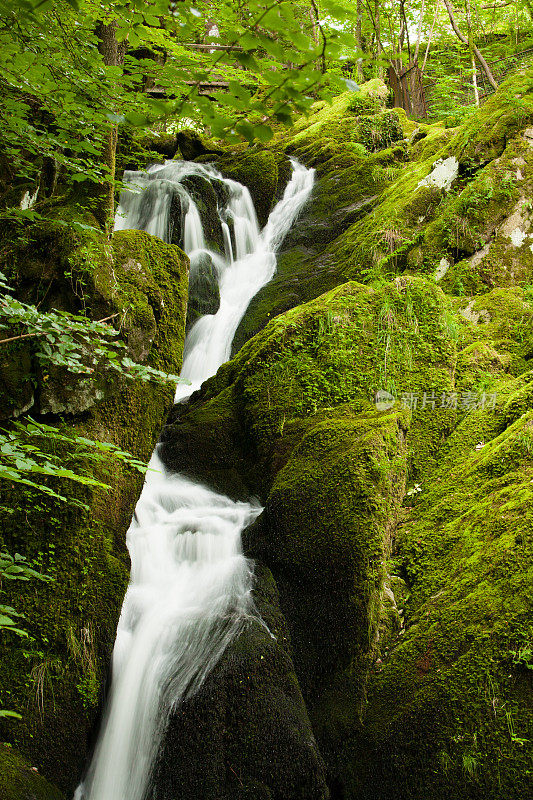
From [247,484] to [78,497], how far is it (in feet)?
5.89

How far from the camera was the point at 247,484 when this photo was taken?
5004 millimetres

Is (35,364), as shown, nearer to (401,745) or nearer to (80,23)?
(80,23)

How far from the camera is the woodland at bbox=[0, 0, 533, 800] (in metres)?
2.64

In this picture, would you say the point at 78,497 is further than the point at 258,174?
No

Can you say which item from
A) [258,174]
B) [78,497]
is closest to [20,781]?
[78,497]

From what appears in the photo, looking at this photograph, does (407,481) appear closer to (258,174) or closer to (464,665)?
(464,665)

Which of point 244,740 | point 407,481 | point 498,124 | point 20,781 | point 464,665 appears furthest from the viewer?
point 498,124

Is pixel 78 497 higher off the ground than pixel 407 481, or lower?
lower

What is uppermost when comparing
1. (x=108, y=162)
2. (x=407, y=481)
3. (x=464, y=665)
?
(x=108, y=162)

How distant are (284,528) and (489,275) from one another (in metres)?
4.27

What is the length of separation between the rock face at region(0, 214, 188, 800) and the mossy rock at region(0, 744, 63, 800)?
0.02 meters

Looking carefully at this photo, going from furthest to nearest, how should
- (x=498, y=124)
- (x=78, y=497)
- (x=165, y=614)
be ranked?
(x=498, y=124) → (x=165, y=614) → (x=78, y=497)

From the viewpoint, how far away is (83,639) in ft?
10.9

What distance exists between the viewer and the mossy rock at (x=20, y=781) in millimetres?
2549
